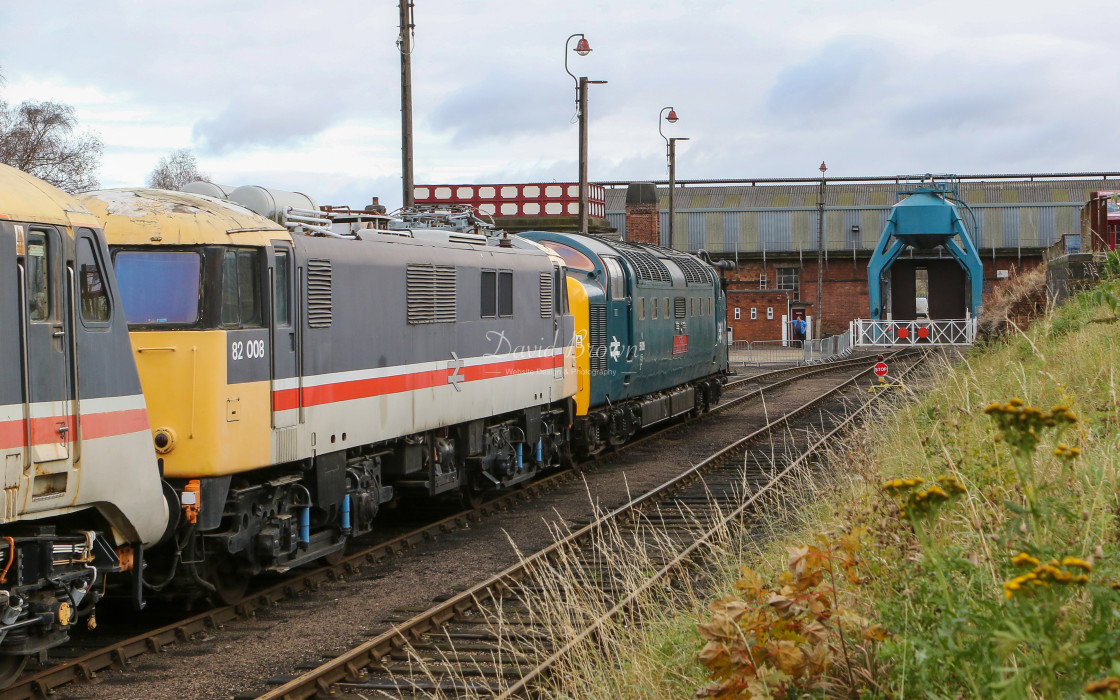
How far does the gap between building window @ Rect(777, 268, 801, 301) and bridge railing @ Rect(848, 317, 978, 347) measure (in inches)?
787

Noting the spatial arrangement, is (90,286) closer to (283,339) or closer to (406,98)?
(283,339)

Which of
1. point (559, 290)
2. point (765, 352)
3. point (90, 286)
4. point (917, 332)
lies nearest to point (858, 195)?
point (765, 352)

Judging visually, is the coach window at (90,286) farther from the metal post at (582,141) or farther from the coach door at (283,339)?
the metal post at (582,141)

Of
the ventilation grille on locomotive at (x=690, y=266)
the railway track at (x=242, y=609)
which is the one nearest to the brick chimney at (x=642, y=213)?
the ventilation grille on locomotive at (x=690, y=266)

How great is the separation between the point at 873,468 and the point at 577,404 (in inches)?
383

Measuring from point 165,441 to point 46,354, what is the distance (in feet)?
5.84

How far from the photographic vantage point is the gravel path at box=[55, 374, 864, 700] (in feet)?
26.6

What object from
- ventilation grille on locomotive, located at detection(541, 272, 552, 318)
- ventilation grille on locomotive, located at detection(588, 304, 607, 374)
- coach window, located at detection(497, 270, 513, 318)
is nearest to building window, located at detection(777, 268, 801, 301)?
ventilation grille on locomotive, located at detection(588, 304, 607, 374)

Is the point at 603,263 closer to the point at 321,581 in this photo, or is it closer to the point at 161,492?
the point at 321,581

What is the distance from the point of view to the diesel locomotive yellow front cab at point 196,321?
8953 mm

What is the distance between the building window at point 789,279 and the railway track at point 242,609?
49703mm

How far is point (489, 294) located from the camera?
14133 mm

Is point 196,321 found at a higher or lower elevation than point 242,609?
higher

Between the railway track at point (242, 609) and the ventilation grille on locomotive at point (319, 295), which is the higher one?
the ventilation grille on locomotive at point (319, 295)
